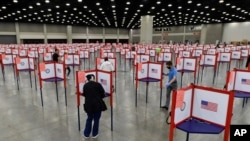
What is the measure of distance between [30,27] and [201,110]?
44.0 m

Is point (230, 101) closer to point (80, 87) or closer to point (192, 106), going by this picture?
point (192, 106)

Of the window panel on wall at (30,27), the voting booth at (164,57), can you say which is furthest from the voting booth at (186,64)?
the window panel on wall at (30,27)

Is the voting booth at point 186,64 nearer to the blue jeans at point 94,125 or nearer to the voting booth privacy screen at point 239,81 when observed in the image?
the voting booth privacy screen at point 239,81

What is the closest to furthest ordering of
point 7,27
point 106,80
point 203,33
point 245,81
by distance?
point 106,80, point 245,81, point 7,27, point 203,33

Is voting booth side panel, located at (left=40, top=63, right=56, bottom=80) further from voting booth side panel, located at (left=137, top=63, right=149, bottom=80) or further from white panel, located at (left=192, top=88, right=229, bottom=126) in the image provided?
white panel, located at (left=192, top=88, right=229, bottom=126)

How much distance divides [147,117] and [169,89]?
127cm

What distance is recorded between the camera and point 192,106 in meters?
3.73

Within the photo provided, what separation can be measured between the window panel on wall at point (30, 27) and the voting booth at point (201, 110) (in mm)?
43019

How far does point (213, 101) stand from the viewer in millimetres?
3412

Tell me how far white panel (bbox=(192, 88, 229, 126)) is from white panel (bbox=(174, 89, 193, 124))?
0.11 m

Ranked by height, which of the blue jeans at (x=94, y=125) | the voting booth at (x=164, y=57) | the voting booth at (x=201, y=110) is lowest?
the blue jeans at (x=94, y=125)

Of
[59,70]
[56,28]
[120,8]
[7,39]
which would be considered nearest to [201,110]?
[59,70]

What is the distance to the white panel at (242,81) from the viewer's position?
19.2ft

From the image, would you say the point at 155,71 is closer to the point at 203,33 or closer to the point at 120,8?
the point at 120,8
